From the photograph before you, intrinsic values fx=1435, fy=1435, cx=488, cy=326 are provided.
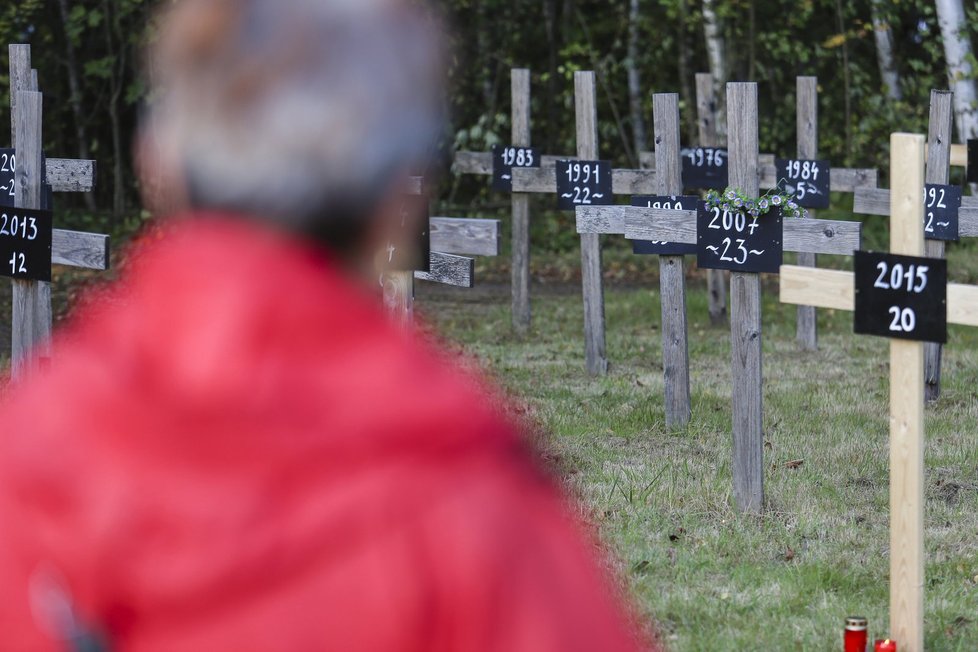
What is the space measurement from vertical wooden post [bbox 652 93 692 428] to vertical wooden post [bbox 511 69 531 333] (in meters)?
3.32

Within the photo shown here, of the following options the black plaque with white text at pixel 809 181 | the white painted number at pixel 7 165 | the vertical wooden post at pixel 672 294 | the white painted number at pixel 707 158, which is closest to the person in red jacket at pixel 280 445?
the white painted number at pixel 7 165

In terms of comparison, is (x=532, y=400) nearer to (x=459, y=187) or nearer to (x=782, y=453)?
(x=782, y=453)

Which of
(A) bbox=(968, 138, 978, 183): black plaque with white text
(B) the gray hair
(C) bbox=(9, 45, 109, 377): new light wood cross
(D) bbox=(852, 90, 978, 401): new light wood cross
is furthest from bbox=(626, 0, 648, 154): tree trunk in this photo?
(B) the gray hair

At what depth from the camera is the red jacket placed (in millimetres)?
1012

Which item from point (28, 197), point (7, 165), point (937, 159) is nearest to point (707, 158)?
point (937, 159)

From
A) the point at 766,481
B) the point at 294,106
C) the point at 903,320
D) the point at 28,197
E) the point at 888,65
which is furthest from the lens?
the point at 888,65

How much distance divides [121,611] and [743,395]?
5.18 m

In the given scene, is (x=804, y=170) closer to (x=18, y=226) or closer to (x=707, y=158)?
(x=707, y=158)

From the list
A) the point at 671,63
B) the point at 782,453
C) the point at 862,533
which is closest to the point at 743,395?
the point at 862,533

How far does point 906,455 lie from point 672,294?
12.8ft

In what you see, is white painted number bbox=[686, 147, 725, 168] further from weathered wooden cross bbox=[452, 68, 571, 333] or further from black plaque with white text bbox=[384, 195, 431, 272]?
black plaque with white text bbox=[384, 195, 431, 272]

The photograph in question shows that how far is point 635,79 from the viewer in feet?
64.3

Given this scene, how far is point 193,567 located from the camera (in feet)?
A: 3.33

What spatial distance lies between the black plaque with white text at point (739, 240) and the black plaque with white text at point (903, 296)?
1412 mm
